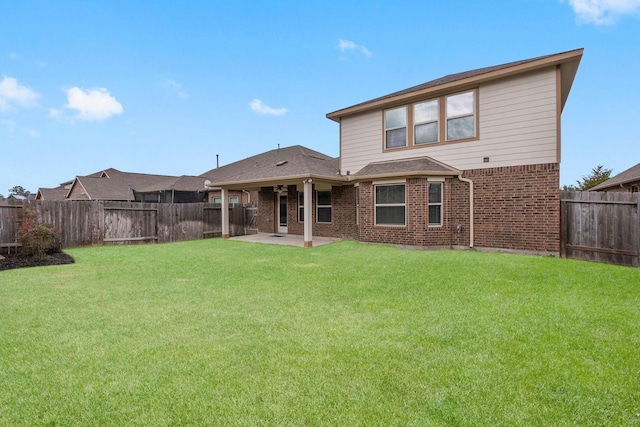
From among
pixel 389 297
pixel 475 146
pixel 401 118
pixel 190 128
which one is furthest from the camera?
pixel 190 128

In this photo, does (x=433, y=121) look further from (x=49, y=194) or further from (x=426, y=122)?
(x=49, y=194)

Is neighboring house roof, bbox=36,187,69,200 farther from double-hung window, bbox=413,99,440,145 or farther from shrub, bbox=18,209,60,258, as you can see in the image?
double-hung window, bbox=413,99,440,145

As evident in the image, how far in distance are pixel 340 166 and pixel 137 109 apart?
1217cm

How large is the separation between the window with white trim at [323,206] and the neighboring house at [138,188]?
45.1 ft

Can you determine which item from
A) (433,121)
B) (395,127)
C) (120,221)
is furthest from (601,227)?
(120,221)

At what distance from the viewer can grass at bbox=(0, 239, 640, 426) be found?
2.35 meters

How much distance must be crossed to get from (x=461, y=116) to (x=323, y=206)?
21.7 ft

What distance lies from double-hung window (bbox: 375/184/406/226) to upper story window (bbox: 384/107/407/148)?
5.94 feet

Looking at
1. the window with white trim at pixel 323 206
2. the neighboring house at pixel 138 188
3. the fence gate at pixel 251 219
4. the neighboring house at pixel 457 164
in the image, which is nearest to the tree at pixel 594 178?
the neighboring house at pixel 457 164

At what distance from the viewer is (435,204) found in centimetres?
1084

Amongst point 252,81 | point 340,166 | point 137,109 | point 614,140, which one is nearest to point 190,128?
point 137,109

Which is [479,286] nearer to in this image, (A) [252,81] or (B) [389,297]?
(B) [389,297]

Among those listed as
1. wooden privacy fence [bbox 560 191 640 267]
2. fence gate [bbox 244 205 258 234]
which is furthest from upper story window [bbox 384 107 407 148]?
fence gate [bbox 244 205 258 234]

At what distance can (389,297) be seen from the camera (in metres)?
5.23
